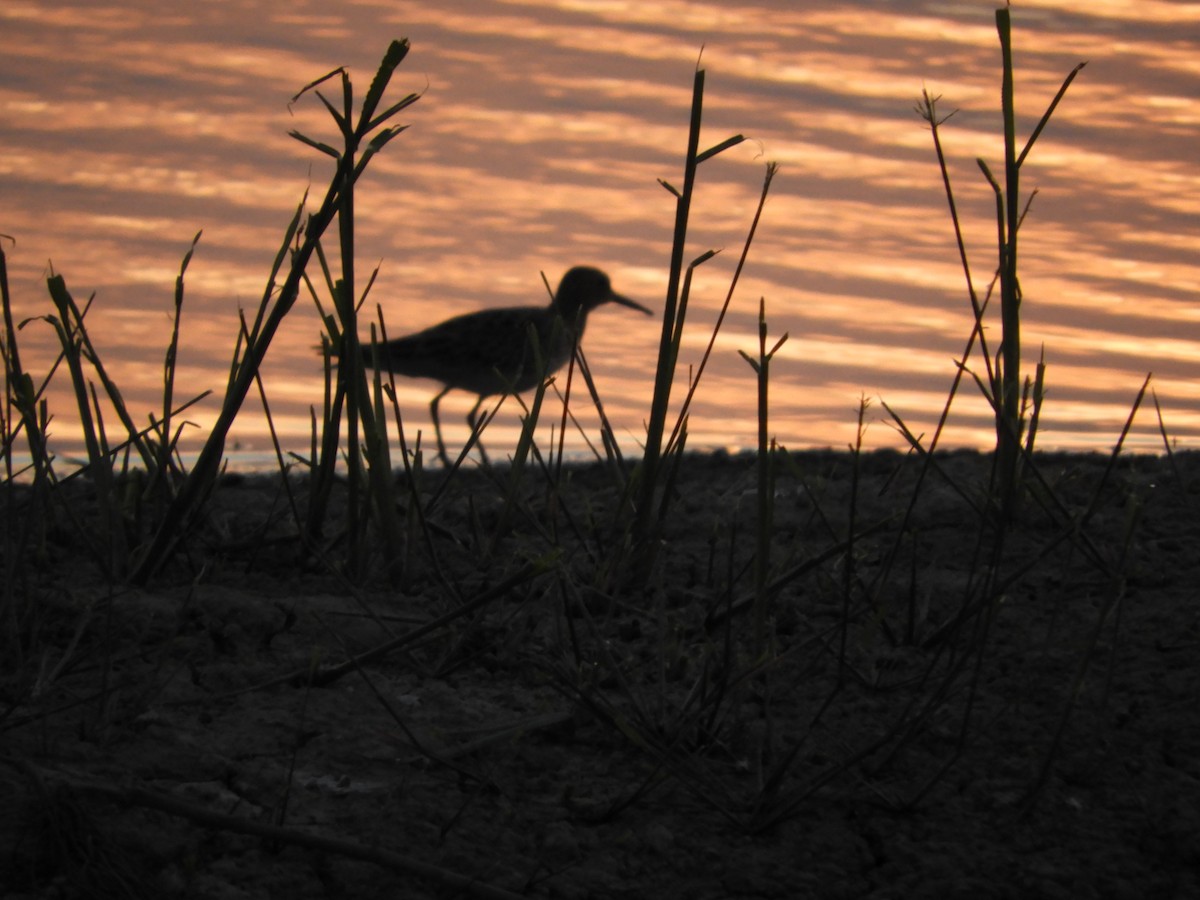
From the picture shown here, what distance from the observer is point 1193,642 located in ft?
8.42

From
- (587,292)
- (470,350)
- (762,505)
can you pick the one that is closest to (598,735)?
(762,505)

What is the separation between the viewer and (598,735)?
2.24 m

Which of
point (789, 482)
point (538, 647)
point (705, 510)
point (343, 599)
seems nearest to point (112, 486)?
point (343, 599)

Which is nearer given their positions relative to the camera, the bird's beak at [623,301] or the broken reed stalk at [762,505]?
the broken reed stalk at [762,505]

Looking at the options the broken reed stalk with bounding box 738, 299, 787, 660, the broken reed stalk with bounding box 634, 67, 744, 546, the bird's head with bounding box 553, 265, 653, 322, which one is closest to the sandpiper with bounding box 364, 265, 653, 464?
the bird's head with bounding box 553, 265, 653, 322

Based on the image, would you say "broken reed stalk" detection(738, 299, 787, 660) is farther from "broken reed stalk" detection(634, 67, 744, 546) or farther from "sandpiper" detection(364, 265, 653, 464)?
"sandpiper" detection(364, 265, 653, 464)

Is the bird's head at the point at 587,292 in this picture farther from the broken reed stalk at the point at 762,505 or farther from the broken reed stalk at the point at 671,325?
the broken reed stalk at the point at 762,505

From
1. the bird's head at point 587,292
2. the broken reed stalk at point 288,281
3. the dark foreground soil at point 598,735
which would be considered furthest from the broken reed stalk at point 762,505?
the bird's head at point 587,292

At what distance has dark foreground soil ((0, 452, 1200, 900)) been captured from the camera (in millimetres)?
1861

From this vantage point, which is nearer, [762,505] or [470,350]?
[762,505]

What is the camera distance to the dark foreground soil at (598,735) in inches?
73.3

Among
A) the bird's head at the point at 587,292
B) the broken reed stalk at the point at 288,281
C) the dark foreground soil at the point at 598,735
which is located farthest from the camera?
the bird's head at the point at 587,292

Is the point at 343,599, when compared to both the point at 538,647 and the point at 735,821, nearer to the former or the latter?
the point at 538,647

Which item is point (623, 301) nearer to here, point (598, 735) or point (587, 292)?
point (587, 292)
